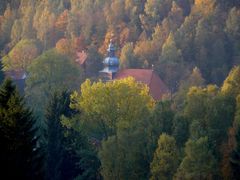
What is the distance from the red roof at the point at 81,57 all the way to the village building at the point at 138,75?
296 inches

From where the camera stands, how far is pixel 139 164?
4038 cm

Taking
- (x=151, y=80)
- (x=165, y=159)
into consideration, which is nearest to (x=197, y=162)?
(x=165, y=159)

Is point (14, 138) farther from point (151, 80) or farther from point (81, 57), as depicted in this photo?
point (81, 57)

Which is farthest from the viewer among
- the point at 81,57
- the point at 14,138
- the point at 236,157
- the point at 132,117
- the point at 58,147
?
the point at 81,57

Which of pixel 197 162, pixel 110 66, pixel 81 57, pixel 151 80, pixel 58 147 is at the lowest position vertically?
pixel 197 162

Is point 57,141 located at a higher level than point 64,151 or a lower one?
higher

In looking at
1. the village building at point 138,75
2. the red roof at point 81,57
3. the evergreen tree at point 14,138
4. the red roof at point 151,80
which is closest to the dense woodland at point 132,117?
the evergreen tree at point 14,138

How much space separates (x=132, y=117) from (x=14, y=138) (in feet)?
59.8

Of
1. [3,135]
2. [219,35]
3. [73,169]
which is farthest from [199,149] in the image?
[219,35]

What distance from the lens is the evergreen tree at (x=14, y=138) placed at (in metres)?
27.1

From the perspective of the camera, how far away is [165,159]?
38.2 meters

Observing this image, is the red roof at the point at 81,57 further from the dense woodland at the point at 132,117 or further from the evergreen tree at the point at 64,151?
the evergreen tree at the point at 64,151

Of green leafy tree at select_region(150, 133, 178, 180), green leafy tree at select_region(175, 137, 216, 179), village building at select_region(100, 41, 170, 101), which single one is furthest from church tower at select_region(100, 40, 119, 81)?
green leafy tree at select_region(175, 137, 216, 179)

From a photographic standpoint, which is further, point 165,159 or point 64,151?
point 64,151
